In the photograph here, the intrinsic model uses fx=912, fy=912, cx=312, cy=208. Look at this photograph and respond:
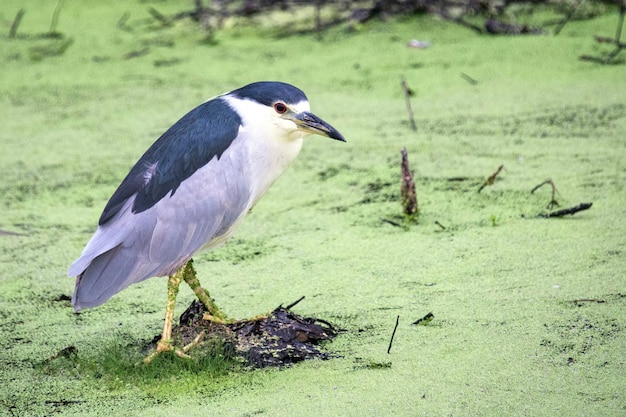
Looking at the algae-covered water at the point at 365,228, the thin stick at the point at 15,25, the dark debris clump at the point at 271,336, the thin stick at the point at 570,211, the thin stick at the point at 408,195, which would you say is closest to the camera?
the algae-covered water at the point at 365,228

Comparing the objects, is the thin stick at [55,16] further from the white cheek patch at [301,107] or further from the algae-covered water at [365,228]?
the white cheek patch at [301,107]

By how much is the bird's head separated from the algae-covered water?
52cm

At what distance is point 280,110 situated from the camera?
225 cm

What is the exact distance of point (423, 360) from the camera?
2160 millimetres

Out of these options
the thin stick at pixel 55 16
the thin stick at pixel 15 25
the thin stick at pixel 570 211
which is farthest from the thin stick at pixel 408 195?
the thin stick at pixel 15 25

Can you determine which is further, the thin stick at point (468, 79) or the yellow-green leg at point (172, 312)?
the thin stick at point (468, 79)

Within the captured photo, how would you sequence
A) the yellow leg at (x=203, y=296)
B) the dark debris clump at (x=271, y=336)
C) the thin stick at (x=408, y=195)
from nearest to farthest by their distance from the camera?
the dark debris clump at (x=271, y=336)
the yellow leg at (x=203, y=296)
the thin stick at (x=408, y=195)

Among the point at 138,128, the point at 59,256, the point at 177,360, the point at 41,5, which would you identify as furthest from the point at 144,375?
the point at 41,5

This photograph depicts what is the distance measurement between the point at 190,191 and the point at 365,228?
933 millimetres

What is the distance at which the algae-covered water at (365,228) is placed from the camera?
209 centimetres

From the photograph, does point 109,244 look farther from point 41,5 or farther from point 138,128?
point 41,5

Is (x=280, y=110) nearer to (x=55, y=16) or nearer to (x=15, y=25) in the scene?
(x=15, y=25)

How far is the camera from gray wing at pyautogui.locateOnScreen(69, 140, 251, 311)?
2.21 m

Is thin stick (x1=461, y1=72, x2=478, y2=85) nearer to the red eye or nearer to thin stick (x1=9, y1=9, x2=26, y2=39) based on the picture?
the red eye
